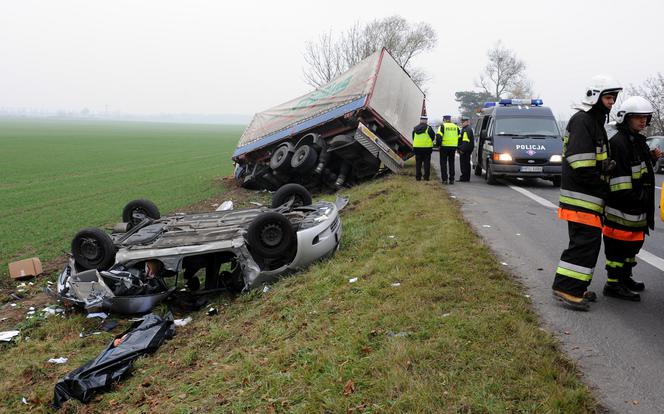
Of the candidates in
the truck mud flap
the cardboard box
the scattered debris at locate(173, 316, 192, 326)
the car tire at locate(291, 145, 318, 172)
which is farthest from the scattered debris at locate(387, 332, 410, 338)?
the car tire at locate(291, 145, 318, 172)

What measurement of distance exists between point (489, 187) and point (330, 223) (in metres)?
6.82

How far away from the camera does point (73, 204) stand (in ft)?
48.8

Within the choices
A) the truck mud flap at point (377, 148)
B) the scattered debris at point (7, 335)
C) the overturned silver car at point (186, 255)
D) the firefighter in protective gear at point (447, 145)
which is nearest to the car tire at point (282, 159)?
the truck mud flap at point (377, 148)

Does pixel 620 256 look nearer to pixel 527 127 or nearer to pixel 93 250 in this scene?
pixel 93 250

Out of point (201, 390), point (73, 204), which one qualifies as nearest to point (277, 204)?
point (201, 390)

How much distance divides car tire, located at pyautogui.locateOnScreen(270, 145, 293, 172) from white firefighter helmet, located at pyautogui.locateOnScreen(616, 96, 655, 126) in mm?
10070

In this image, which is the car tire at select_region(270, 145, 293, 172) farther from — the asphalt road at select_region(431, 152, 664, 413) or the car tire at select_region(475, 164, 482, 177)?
the asphalt road at select_region(431, 152, 664, 413)

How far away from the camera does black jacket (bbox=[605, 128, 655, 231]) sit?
455cm

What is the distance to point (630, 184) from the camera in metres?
4.54

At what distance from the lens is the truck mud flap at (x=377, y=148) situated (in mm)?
13238

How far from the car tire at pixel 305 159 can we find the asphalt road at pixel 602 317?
5.62 m

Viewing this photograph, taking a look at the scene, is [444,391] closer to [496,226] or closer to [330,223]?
[330,223]

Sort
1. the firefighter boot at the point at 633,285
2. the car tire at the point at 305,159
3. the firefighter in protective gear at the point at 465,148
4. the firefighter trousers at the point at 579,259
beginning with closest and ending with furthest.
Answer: the firefighter trousers at the point at 579,259, the firefighter boot at the point at 633,285, the car tire at the point at 305,159, the firefighter in protective gear at the point at 465,148

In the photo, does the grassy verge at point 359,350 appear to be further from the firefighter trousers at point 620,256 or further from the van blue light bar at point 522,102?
the van blue light bar at point 522,102
